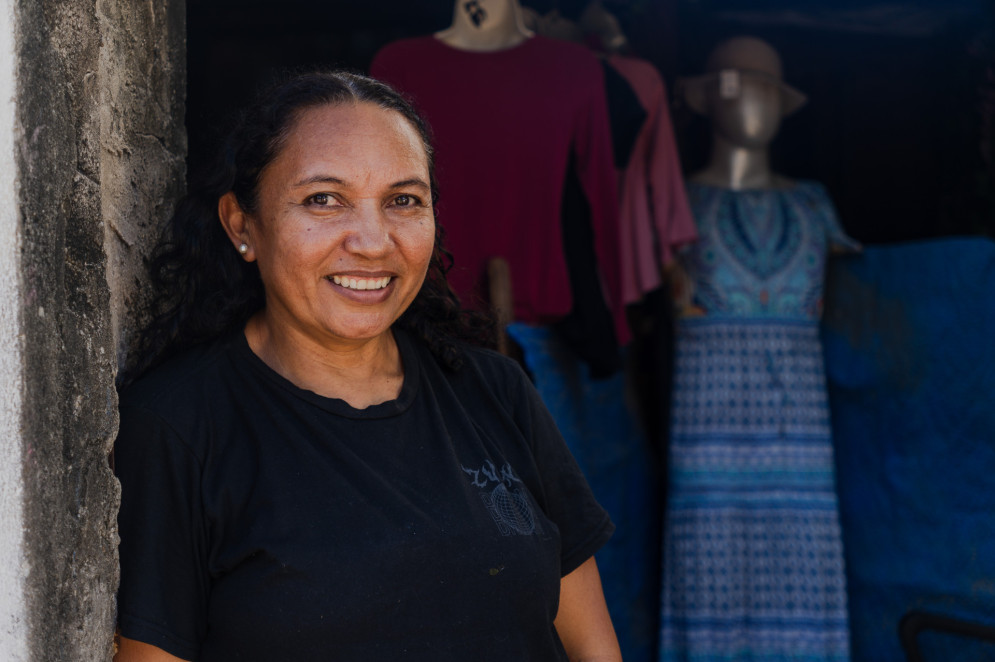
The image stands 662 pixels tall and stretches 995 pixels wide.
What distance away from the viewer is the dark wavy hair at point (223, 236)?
64.7 inches

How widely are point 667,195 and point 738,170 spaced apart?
0.46m

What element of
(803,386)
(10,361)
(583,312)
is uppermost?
(10,361)

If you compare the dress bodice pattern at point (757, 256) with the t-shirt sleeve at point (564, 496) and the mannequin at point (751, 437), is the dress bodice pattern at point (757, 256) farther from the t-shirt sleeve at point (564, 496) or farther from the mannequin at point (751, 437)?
the t-shirt sleeve at point (564, 496)

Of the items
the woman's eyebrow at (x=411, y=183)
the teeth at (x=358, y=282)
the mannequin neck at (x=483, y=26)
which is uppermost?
the mannequin neck at (x=483, y=26)

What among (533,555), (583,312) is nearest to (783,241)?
(583,312)

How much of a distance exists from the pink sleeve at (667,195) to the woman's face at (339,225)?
1.82 metres

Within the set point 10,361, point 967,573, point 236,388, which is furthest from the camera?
point 967,573

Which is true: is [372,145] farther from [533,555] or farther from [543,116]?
[543,116]

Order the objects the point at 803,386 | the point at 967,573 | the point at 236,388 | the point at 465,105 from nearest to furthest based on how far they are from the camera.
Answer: the point at 236,388, the point at 465,105, the point at 967,573, the point at 803,386

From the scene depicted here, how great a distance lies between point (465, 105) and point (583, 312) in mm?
720

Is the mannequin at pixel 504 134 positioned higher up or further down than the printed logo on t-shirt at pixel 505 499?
higher up

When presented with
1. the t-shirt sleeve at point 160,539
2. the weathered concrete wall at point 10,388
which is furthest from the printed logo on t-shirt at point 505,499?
the weathered concrete wall at point 10,388

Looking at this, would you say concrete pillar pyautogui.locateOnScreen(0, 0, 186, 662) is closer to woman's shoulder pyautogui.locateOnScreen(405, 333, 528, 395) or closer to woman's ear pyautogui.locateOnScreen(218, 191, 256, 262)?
woman's ear pyautogui.locateOnScreen(218, 191, 256, 262)

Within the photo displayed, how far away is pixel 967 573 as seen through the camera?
10.9 ft
